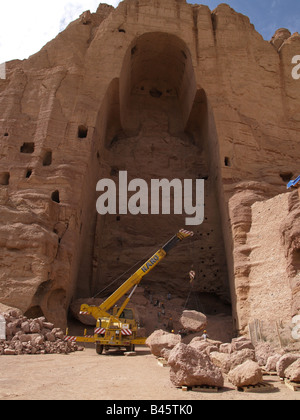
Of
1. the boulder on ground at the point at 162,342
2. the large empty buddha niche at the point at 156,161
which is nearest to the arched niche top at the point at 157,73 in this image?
the large empty buddha niche at the point at 156,161

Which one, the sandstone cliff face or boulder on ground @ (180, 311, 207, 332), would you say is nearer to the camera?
boulder on ground @ (180, 311, 207, 332)

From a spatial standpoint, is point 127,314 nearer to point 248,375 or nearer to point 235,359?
point 235,359

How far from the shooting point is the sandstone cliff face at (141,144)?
1134 centimetres

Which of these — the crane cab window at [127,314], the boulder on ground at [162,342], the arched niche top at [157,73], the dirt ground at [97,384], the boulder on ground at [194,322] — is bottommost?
the dirt ground at [97,384]

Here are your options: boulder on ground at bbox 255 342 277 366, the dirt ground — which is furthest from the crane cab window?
boulder on ground at bbox 255 342 277 366

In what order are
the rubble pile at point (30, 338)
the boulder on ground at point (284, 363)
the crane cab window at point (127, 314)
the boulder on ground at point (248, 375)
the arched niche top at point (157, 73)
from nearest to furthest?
the boulder on ground at point (248, 375)
the boulder on ground at point (284, 363)
the rubble pile at point (30, 338)
the crane cab window at point (127, 314)
the arched niche top at point (157, 73)

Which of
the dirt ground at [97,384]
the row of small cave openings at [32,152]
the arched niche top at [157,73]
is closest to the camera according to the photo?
the dirt ground at [97,384]

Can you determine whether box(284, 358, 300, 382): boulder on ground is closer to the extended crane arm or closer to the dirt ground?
the dirt ground

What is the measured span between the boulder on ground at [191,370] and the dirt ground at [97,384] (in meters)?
0.15

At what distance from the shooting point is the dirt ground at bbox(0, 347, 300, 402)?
12.6ft

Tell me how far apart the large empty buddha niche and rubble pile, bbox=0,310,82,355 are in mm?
4242

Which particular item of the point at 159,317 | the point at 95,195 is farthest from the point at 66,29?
the point at 159,317

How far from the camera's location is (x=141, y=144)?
1934 cm

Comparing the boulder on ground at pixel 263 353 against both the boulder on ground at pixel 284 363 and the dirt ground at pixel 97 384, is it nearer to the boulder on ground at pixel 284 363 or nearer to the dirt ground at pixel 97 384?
the dirt ground at pixel 97 384
